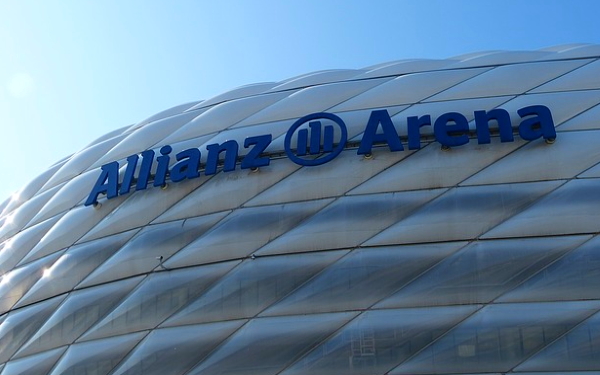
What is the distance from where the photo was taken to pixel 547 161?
16812mm

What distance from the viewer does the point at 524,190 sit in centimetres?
1648

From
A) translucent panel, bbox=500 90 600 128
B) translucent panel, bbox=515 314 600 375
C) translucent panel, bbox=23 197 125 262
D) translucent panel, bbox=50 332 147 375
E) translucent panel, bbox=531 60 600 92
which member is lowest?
translucent panel, bbox=515 314 600 375

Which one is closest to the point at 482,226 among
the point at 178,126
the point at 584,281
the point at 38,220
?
the point at 584,281

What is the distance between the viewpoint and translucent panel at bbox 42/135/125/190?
22.2m

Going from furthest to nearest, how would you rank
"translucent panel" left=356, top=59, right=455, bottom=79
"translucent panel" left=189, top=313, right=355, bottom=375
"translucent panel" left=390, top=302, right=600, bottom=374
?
"translucent panel" left=356, top=59, right=455, bottom=79 < "translucent panel" left=189, top=313, right=355, bottom=375 < "translucent panel" left=390, top=302, right=600, bottom=374

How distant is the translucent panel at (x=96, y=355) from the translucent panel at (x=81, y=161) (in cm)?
631

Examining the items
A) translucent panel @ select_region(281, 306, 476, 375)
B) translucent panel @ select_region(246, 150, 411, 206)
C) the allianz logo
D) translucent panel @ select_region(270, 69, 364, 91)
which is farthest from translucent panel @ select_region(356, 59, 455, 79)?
translucent panel @ select_region(281, 306, 476, 375)

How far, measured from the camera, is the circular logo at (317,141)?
1805cm

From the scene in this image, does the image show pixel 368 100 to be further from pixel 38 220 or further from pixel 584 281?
pixel 38 220

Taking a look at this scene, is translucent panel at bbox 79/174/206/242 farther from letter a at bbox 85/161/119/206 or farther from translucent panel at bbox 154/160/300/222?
letter a at bbox 85/161/119/206

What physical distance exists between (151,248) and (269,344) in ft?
12.9

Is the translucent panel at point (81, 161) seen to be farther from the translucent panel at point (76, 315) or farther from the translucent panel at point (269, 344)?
the translucent panel at point (269, 344)

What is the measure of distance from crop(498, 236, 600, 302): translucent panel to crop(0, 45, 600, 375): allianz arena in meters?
0.03

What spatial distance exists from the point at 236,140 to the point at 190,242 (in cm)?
294
